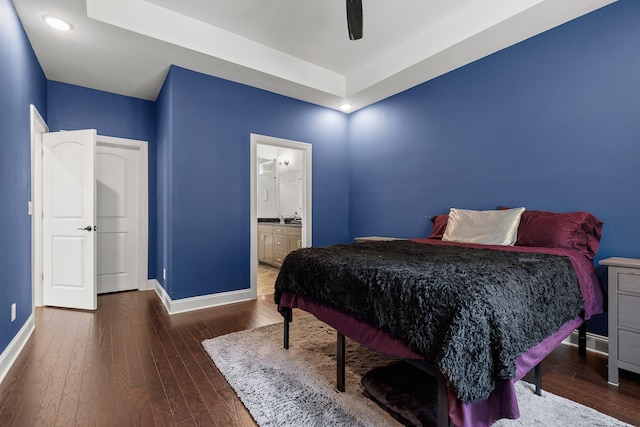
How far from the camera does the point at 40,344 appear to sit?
2578 mm

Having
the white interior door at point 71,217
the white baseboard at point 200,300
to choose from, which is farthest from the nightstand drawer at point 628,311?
the white interior door at point 71,217

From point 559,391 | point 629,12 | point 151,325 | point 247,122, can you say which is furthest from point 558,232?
point 151,325

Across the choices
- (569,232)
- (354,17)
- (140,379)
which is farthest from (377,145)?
(140,379)

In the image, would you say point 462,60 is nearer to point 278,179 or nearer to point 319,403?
point 319,403

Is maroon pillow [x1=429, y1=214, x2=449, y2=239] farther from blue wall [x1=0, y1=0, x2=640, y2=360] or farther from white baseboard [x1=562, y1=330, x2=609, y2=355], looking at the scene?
white baseboard [x1=562, y1=330, x2=609, y2=355]

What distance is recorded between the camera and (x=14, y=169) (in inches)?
97.5

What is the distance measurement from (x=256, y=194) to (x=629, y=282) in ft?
11.7

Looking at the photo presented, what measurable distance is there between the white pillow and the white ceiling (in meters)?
1.72

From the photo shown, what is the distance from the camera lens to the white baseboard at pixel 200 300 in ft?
11.3

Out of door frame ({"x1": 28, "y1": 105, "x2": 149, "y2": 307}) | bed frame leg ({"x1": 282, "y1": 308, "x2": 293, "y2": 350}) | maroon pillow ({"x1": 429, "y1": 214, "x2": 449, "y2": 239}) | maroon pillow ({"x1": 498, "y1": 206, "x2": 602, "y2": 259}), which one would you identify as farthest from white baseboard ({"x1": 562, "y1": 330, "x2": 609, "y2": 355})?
door frame ({"x1": 28, "y1": 105, "x2": 149, "y2": 307})

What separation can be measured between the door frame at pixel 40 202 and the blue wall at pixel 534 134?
358 centimetres

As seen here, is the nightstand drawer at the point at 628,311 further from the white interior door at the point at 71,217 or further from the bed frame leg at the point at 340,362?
the white interior door at the point at 71,217

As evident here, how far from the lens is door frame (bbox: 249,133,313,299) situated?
3.99 m

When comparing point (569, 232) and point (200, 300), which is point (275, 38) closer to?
point (200, 300)
